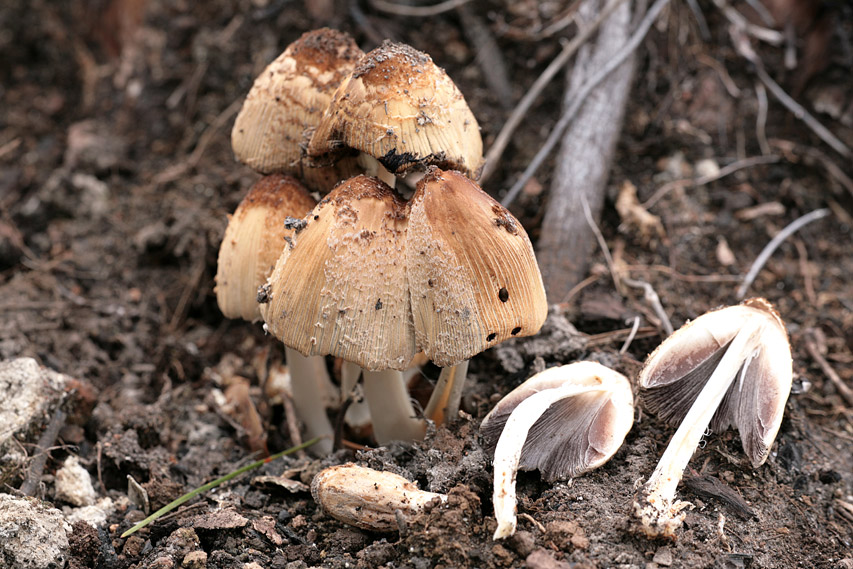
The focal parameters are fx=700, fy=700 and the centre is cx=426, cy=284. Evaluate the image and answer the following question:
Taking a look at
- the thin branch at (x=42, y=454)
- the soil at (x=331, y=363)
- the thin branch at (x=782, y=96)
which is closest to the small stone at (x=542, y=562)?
the soil at (x=331, y=363)

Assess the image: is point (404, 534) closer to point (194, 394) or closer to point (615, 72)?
point (194, 394)

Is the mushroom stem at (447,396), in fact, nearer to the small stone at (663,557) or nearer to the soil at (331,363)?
the soil at (331,363)

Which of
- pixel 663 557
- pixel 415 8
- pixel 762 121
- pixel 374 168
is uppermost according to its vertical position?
pixel 415 8

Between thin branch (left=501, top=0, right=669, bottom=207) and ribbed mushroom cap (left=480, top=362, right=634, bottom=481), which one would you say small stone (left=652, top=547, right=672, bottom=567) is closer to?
ribbed mushroom cap (left=480, top=362, right=634, bottom=481)

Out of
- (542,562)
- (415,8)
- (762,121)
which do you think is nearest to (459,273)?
(542,562)

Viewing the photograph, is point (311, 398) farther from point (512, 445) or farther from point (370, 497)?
point (512, 445)

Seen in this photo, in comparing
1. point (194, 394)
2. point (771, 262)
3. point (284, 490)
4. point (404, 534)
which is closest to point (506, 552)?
point (404, 534)
